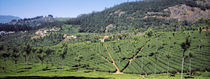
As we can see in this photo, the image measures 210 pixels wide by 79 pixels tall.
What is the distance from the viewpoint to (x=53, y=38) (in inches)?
7461

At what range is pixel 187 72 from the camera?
223 feet

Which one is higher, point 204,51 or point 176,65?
point 204,51

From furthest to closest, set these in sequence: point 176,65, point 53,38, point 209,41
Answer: point 53,38 < point 209,41 < point 176,65

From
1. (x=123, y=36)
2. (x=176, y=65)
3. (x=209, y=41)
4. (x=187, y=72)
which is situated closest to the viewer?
(x=187, y=72)

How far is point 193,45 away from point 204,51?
→ 36.2ft

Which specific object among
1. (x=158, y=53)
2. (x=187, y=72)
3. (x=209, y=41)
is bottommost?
(x=187, y=72)

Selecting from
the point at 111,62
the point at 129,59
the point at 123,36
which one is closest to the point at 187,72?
the point at 129,59

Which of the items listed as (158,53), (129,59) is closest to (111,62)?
(129,59)

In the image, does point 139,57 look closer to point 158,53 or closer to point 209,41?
point 158,53

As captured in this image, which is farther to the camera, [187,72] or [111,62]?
[111,62]

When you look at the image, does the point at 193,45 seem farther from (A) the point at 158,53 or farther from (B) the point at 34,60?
(B) the point at 34,60

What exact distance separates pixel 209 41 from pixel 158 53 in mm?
35526

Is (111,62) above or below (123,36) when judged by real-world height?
below

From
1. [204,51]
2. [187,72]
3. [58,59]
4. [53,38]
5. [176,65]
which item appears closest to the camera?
[187,72]
